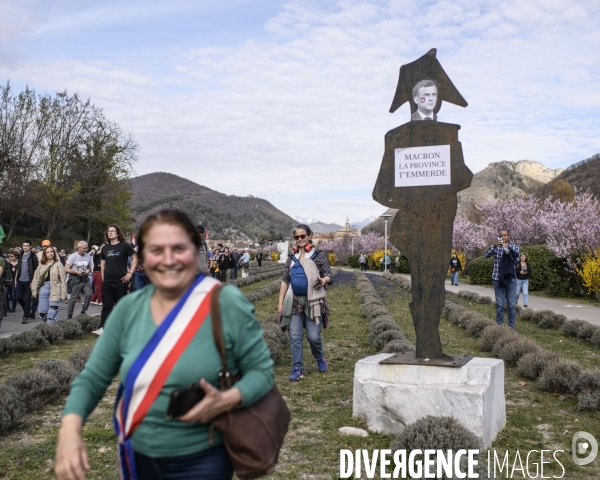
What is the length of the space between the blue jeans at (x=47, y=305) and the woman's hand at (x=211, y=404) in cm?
1003

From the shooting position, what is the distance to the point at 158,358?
2.01m

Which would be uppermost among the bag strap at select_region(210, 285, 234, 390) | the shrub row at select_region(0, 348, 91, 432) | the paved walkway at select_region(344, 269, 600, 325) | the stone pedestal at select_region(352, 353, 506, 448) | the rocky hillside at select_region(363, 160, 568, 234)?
the rocky hillside at select_region(363, 160, 568, 234)

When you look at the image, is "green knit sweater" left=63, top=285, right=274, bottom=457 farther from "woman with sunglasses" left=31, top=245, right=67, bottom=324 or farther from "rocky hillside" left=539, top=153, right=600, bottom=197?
"rocky hillside" left=539, top=153, right=600, bottom=197

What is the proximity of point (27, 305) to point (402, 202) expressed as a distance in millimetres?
10135

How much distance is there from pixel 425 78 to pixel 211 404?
465cm

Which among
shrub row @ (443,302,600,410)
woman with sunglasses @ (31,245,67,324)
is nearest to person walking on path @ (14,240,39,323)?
woman with sunglasses @ (31,245,67,324)

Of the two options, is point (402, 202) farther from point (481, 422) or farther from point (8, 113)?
point (8, 113)

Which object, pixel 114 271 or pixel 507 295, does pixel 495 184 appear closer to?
pixel 507 295

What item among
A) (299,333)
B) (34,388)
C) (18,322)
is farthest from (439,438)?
(18,322)

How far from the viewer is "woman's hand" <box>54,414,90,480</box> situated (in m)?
2.04

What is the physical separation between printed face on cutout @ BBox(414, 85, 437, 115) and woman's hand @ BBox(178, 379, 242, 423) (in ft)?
14.2

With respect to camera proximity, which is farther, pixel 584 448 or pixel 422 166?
pixel 422 166

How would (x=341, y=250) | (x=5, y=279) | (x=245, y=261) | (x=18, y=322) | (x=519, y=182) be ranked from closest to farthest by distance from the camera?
(x=5, y=279), (x=18, y=322), (x=245, y=261), (x=341, y=250), (x=519, y=182)

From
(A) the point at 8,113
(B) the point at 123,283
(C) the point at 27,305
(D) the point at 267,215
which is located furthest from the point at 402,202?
(D) the point at 267,215
